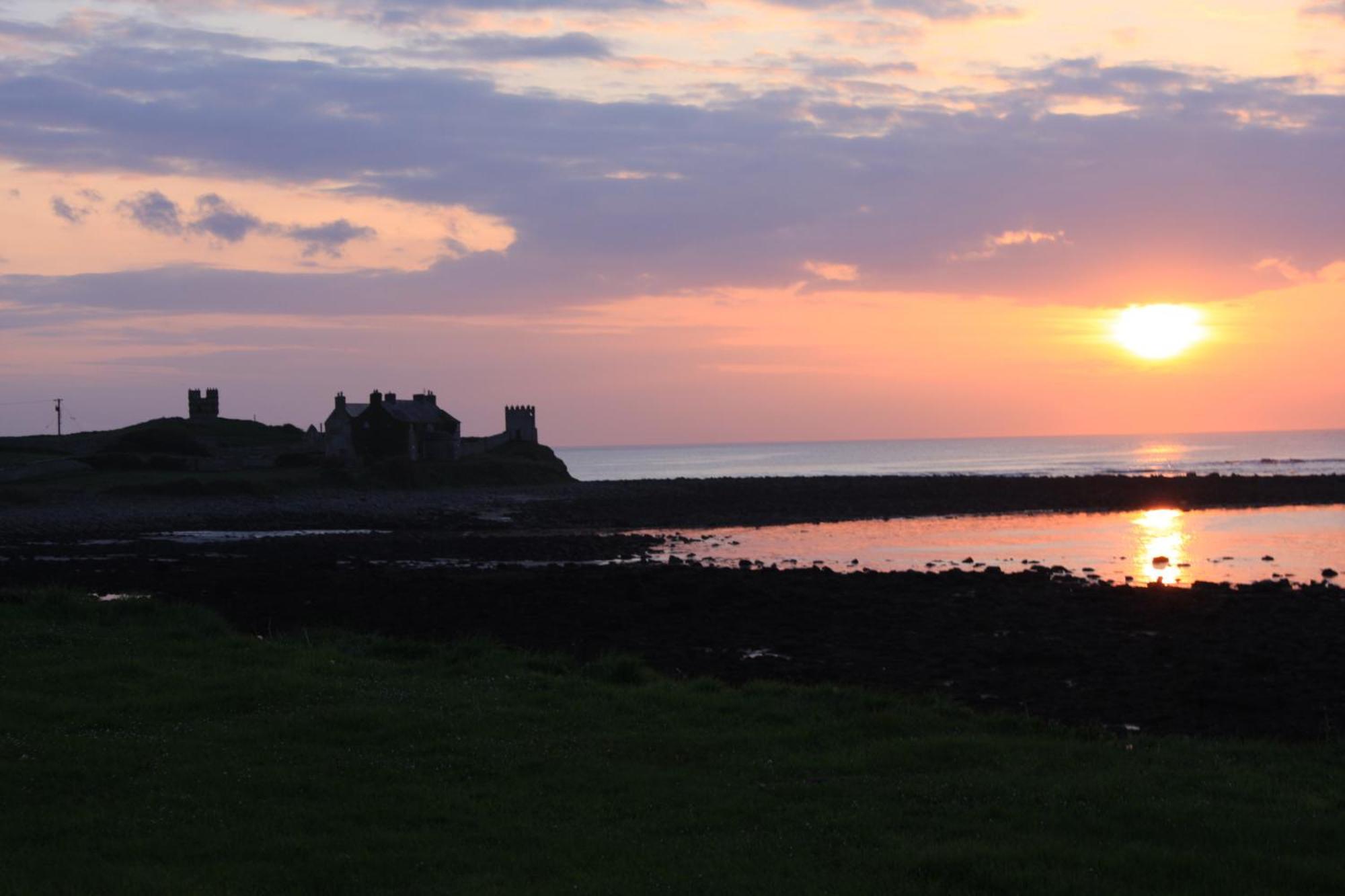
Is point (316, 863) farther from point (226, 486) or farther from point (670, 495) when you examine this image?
point (670, 495)

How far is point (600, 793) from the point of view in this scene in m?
10.7

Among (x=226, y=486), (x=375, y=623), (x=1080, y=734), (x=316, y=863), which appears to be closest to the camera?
(x=316, y=863)

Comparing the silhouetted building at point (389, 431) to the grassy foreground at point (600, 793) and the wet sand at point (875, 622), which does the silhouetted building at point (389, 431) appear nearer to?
the wet sand at point (875, 622)

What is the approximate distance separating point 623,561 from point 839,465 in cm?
13559

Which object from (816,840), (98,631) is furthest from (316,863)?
(98,631)

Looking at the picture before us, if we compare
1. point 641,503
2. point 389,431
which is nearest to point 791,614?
point 641,503

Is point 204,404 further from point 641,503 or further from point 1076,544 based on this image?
point 1076,544

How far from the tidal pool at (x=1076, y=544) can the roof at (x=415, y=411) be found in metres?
52.3

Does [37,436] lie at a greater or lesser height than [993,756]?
greater

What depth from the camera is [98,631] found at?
736 inches

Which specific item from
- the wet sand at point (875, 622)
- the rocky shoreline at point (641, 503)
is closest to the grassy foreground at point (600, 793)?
the wet sand at point (875, 622)

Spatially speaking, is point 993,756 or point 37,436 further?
point 37,436

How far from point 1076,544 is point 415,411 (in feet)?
229

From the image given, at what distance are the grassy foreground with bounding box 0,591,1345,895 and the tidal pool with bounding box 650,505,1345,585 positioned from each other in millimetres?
23140
